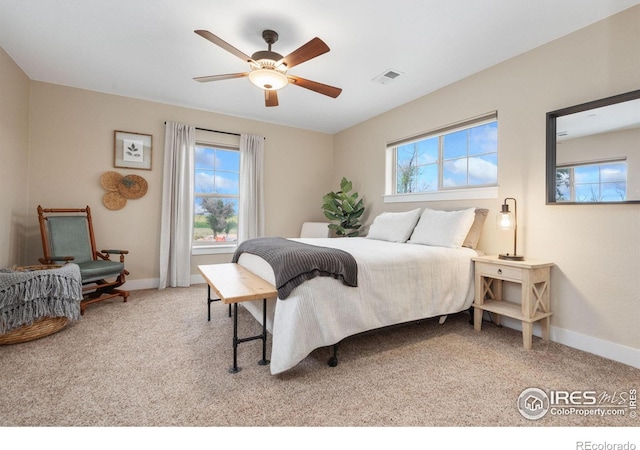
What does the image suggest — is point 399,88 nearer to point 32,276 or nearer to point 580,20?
point 580,20

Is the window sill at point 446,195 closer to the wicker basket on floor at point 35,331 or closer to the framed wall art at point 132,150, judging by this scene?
the framed wall art at point 132,150

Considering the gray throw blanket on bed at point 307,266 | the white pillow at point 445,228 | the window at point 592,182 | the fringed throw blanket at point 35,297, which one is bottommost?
the fringed throw blanket at point 35,297

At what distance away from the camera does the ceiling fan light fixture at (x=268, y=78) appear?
241 centimetres

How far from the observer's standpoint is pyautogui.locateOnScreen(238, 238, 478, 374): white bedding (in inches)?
72.4

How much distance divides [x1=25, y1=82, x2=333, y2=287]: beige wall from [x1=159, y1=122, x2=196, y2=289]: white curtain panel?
153 millimetres

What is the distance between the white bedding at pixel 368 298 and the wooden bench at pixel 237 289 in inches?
3.5

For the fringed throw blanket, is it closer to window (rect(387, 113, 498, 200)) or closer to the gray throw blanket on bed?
the gray throw blanket on bed

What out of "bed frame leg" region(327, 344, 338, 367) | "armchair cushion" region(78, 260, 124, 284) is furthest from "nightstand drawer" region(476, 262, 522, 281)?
"armchair cushion" region(78, 260, 124, 284)

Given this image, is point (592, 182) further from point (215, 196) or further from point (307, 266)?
point (215, 196)

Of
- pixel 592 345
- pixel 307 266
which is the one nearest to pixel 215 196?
pixel 307 266

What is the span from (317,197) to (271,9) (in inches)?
134

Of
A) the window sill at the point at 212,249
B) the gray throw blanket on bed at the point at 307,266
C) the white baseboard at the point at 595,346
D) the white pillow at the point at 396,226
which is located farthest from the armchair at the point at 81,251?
the white baseboard at the point at 595,346

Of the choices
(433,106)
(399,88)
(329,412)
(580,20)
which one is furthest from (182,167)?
(580,20)

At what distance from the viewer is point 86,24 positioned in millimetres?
2447
